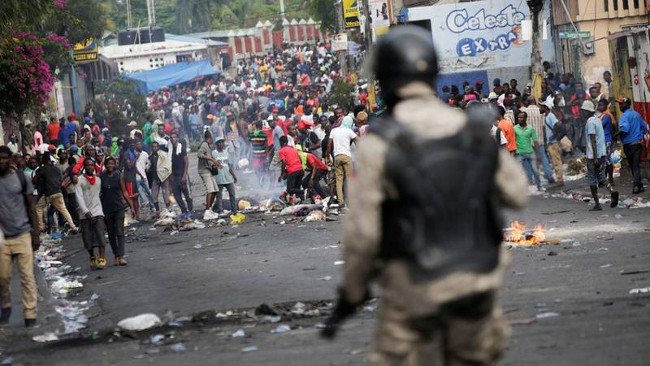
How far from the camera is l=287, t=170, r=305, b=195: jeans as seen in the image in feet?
74.8

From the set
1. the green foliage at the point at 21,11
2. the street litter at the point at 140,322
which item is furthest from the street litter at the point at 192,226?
the street litter at the point at 140,322

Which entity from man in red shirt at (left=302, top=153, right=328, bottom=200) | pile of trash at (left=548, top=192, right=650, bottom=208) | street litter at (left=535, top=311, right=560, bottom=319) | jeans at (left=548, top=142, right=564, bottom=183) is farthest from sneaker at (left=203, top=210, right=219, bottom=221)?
street litter at (left=535, top=311, right=560, bottom=319)

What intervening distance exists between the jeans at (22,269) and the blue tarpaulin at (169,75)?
47.2 meters

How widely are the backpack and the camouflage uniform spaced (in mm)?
33

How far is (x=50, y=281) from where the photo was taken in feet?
52.4

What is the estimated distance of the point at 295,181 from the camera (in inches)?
901

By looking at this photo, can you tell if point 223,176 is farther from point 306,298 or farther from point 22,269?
point 306,298

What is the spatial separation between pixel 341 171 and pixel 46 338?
11015 millimetres

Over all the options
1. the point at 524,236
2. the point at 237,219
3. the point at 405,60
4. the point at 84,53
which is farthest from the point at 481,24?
the point at 405,60

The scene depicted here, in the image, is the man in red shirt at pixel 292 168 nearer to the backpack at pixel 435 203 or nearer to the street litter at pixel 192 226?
the street litter at pixel 192 226

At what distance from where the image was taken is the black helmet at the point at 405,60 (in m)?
4.48

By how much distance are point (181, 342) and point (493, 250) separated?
19.0ft

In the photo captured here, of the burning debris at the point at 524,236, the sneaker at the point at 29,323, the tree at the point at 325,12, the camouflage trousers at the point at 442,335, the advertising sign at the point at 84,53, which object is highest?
the tree at the point at 325,12

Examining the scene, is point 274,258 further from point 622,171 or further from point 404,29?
point 404,29
